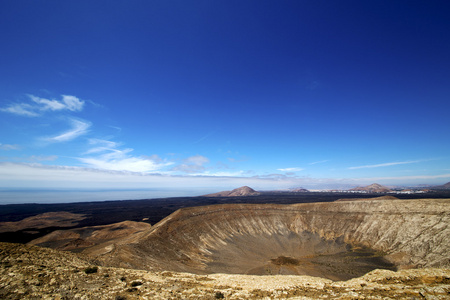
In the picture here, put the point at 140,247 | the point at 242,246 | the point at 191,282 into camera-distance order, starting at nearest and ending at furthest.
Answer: the point at 191,282 < the point at 140,247 < the point at 242,246

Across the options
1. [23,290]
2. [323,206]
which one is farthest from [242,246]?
[23,290]

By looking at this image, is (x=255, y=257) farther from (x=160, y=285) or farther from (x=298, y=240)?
(x=160, y=285)

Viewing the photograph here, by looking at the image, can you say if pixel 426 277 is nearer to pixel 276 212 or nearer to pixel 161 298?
pixel 161 298

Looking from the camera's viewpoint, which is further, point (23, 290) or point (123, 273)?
point (123, 273)

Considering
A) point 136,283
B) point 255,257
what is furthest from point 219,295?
point 255,257

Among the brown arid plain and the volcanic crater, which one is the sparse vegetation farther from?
the volcanic crater

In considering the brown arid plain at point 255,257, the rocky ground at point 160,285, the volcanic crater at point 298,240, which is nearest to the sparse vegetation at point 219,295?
the rocky ground at point 160,285
